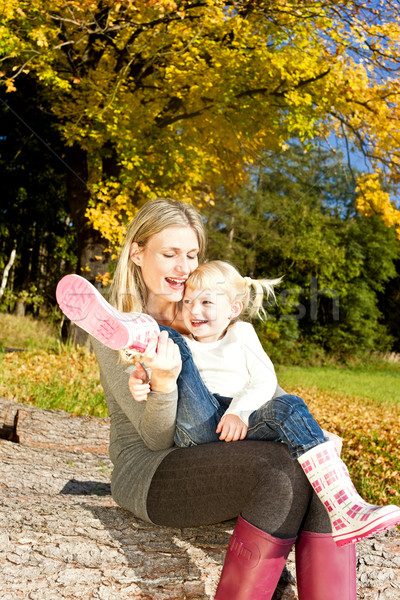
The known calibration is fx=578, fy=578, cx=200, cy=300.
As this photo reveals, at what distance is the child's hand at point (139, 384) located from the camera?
5.59 ft

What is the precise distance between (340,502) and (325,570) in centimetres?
21

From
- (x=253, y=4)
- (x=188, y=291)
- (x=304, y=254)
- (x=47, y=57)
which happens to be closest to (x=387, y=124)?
(x=253, y=4)

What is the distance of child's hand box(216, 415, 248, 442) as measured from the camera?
1.77 metres

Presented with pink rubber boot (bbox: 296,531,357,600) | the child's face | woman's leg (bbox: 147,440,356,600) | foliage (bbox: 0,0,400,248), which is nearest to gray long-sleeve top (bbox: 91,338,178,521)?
woman's leg (bbox: 147,440,356,600)

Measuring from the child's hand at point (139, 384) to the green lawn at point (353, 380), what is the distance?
30.3 feet

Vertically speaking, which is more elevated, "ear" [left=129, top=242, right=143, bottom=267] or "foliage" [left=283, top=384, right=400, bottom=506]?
"ear" [left=129, top=242, right=143, bottom=267]

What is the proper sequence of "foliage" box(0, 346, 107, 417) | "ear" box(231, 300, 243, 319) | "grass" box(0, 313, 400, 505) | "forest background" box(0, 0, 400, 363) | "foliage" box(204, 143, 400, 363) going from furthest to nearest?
"foliage" box(204, 143, 400, 363) < "forest background" box(0, 0, 400, 363) < "foliage" box(0, 346, 107, 417) < "grass" box(0, 313, 400, 505) < "ear" box(231, 300, 243, 319)

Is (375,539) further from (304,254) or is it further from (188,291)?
(304,254)

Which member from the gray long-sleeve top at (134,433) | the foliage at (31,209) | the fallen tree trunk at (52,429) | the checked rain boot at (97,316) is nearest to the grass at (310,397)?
the fallen tree trunk at (52,429)

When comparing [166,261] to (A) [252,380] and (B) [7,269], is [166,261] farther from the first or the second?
(B) [7,269]

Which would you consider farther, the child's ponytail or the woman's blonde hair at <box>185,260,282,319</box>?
the child's ponytail

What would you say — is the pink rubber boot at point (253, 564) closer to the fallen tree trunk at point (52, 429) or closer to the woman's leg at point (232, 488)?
the woman's leg at point (232, 488)

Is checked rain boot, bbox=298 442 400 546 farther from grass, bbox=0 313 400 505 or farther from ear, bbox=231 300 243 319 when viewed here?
grass, bbox=0 313 400 505

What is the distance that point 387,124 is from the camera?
8.19 m
